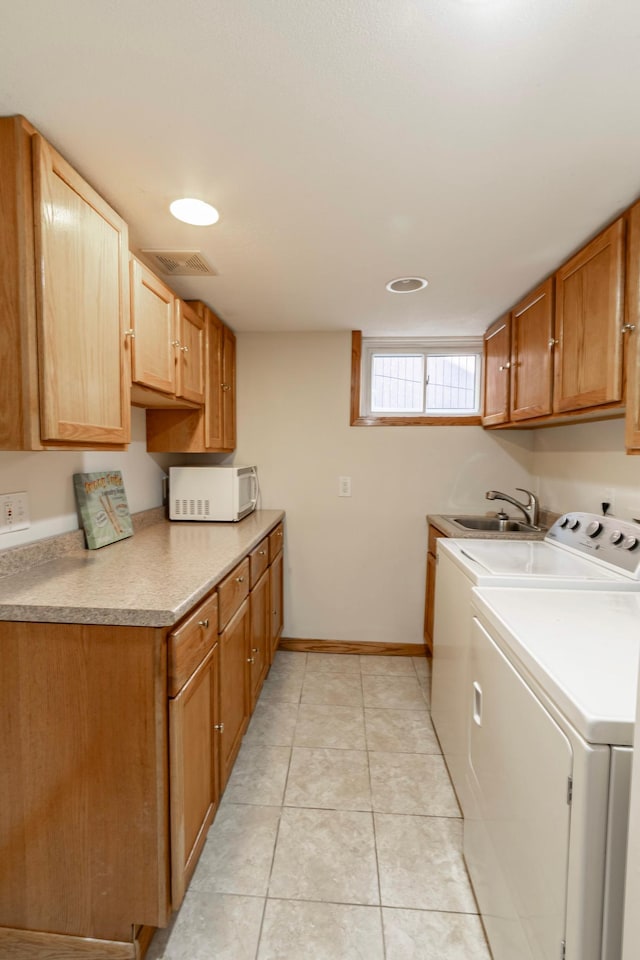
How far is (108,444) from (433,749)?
1921mm

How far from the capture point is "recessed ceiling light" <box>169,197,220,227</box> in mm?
1378

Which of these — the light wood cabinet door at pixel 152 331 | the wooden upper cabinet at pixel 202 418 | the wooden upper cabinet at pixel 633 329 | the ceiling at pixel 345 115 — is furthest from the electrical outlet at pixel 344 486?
the wooden upper cabinet at pixel 633 329

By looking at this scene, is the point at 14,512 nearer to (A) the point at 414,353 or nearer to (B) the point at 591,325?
(B) the point at 591,325

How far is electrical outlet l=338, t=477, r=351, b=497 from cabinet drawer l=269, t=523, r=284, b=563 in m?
0.46

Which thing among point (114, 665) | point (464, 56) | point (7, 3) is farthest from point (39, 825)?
point (464, 56)

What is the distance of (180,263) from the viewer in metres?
1.80

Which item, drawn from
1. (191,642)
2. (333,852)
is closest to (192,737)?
(191,642)

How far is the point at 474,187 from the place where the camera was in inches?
50.5

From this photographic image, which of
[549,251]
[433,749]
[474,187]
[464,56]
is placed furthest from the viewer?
[433,749]

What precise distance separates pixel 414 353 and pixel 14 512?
248cm

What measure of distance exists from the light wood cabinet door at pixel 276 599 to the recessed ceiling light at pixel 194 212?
1.70 metres

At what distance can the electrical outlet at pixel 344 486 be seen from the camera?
9.42 ft

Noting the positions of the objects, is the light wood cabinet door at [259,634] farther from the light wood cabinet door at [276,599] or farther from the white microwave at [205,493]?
the white microwave at [205,493]

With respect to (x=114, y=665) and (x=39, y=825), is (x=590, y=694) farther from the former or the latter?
(x=39, y=825)
